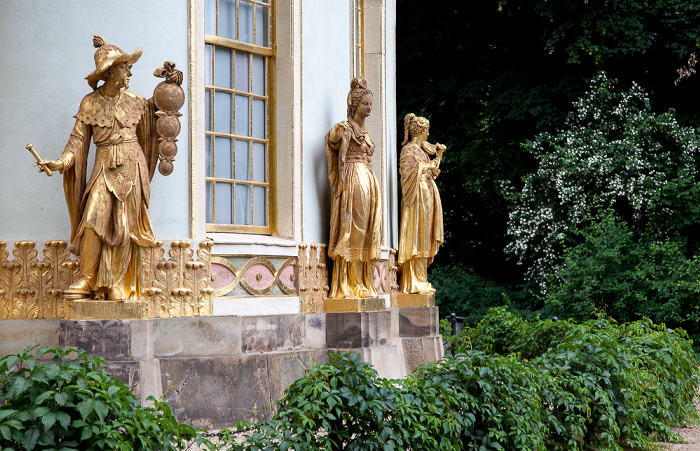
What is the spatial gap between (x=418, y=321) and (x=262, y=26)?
443 centimetres

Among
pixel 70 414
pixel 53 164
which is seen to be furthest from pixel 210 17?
pixel 70 414

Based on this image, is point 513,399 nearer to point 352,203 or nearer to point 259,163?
point 352,203

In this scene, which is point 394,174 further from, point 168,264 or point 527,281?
point 527,281

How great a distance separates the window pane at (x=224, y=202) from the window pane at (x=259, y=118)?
0.66m

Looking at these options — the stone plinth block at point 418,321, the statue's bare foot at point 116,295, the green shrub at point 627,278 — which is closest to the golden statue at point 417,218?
the stone plinth block at point 418,321

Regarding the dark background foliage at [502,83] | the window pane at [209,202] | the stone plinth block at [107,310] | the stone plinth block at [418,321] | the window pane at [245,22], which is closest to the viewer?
the stone plinth block at [107,310]

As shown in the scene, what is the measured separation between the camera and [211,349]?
8.00 m

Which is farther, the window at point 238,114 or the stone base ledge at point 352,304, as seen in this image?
the stone base ledge at point 352,304

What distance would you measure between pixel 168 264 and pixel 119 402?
10.7 feet

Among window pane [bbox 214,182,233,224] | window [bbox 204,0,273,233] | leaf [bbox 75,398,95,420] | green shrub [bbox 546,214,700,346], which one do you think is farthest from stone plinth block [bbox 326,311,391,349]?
green shrub [bbox 546,214,700,346]

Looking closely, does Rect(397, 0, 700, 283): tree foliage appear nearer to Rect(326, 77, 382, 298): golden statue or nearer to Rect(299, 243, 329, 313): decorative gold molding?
Rect(326, 77, 382, 298): golden statue

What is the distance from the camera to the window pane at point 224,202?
28.4 ft

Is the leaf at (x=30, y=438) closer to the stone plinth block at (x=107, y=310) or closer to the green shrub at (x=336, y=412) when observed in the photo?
the green shrub at (x=336, y=412)

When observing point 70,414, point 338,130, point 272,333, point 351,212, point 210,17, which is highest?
point 210,17
